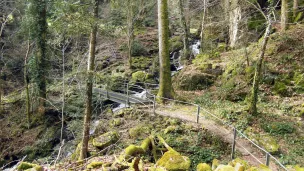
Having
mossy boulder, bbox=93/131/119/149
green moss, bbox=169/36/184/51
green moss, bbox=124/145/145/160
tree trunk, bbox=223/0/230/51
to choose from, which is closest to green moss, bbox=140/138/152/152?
green moss, bbox=124/145/145/160

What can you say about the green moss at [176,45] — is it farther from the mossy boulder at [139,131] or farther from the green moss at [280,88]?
the mossy boulder at [139,131]

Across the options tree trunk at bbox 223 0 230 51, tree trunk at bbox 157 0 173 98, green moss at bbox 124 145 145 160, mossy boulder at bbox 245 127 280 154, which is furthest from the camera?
tree trunk at bbox 223 0 230 51

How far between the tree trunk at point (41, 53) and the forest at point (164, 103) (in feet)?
0.23

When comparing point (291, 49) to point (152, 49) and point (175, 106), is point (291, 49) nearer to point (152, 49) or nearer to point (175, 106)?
point (175, 106)

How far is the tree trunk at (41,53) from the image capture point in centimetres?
1752

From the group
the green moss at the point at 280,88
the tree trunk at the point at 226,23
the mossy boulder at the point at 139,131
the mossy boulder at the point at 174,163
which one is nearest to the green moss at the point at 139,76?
the tree trunk at the point at 226,23

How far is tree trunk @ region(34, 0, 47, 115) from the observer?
17.5 metres

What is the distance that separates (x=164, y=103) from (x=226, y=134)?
346 cm

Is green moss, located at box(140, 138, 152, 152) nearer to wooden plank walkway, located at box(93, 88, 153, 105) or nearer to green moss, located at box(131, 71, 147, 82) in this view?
wooden plank walkway, located at box(93, 88, 153, 105)

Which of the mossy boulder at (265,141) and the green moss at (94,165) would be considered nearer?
the green moss at (94,165)

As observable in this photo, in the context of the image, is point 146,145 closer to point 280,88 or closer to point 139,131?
point 139,131

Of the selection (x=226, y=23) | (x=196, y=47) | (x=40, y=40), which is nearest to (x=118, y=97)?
(x=40, y=40)

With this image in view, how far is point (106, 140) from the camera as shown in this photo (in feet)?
29.1

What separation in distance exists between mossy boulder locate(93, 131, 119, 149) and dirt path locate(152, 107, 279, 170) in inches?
86.5
